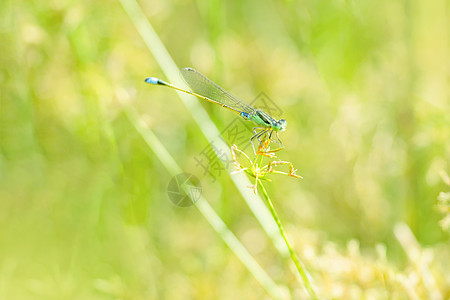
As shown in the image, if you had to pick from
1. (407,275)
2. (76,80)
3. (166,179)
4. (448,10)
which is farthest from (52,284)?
(448,10)

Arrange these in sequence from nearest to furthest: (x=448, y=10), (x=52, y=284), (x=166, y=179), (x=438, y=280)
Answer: (x=438, y=280) < (x=52, y=284) < (x=166, y=179) < (x=448, y=10)

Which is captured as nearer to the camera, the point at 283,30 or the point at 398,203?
the point at 398,203

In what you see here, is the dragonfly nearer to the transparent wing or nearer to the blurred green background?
the transparent wing

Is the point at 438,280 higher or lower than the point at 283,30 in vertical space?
lower

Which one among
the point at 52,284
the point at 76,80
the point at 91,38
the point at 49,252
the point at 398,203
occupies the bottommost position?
the point at 52,284

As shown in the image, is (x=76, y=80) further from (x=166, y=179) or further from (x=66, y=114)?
(x=166, y=179)

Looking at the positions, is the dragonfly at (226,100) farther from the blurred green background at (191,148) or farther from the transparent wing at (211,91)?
the blurred green background at (191,148)

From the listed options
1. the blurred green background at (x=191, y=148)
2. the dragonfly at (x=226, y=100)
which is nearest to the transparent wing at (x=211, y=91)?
the dragonfly at (x=226, y=100)

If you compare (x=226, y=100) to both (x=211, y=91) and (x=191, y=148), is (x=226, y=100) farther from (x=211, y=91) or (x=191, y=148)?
(x=191, y=148)
